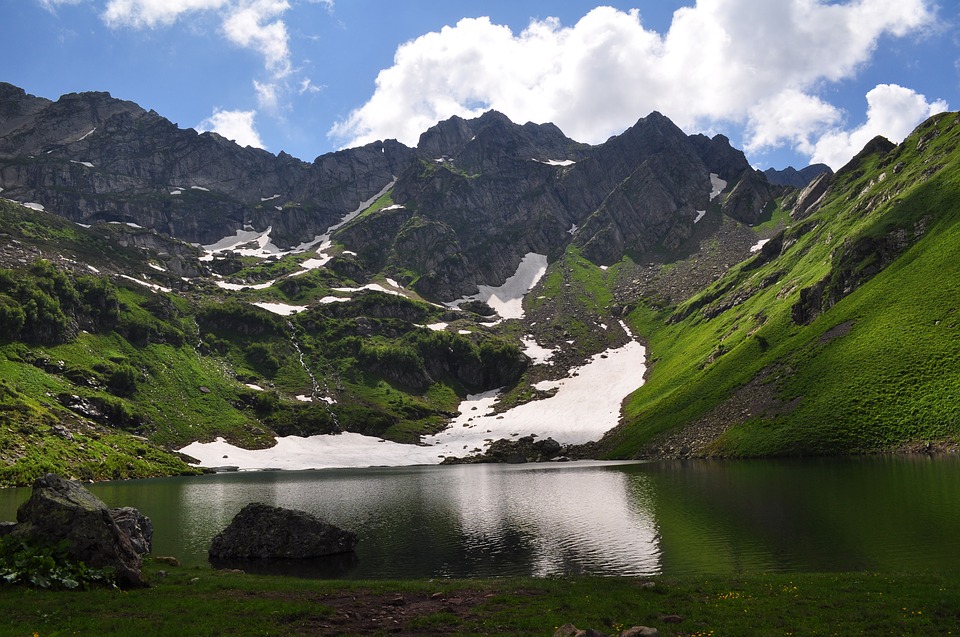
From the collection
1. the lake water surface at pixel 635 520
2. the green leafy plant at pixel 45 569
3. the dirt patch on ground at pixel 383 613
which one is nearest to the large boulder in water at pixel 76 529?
the green leafy plant at pixel 45 569

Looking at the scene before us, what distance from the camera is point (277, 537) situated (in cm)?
4178

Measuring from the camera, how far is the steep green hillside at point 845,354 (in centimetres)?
8688

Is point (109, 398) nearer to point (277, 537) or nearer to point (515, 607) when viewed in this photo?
point (277, 537)

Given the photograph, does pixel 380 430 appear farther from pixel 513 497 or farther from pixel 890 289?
pixel 890 289

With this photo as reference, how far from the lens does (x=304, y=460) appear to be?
15088 cm

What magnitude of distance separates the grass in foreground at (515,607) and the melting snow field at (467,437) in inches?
4858

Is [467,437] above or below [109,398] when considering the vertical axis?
below

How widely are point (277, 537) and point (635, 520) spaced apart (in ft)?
100

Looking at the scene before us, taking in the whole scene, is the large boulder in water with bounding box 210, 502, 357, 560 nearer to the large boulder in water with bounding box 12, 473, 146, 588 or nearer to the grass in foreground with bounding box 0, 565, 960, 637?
the grass in foreground with bounding box 0, 565, 960, 637

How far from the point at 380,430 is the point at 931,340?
145766 mm

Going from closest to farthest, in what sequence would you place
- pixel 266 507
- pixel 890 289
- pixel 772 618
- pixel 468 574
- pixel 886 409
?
pixel 772 618, pixel 468 574, pixel 266 507, pixel 886 409, pixel 890 289

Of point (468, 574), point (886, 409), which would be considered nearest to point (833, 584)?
point (468, 574)

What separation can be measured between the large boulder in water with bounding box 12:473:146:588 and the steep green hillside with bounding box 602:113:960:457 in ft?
312

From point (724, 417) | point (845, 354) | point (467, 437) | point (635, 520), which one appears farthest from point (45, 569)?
point (467, 437)
